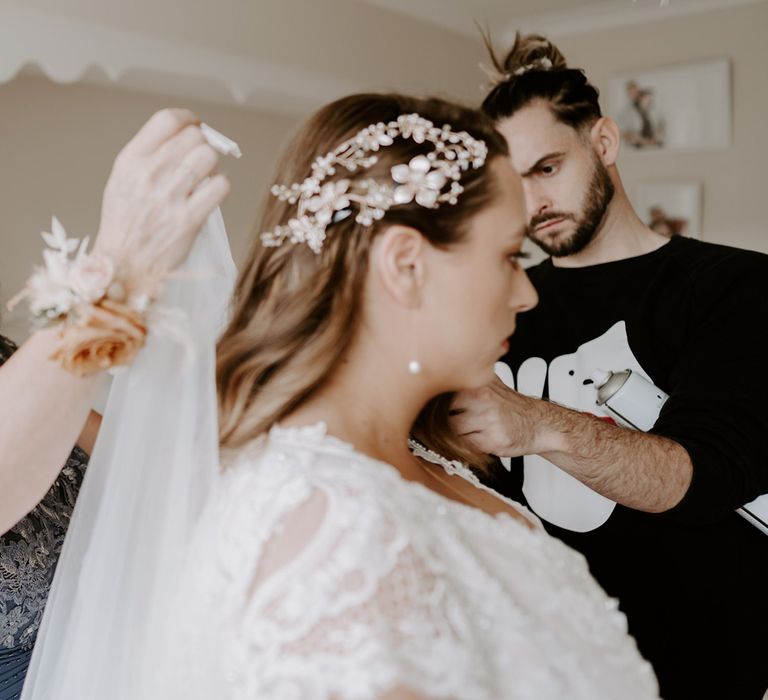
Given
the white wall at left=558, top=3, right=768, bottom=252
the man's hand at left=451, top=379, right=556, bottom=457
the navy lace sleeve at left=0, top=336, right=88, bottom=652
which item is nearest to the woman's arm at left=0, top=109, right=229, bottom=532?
the navy lace sleeve at left=0, top=336, right=88, bottom=652

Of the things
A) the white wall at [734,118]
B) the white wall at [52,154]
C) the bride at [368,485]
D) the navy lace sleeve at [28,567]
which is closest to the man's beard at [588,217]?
the bride at [368,485]

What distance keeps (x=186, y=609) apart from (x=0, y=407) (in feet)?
0.89

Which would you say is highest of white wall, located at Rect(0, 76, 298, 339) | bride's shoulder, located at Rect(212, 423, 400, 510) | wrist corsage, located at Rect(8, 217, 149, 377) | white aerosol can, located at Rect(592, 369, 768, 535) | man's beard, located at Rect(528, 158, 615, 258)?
white wall, located at Rect(0, 76, 298, 339)

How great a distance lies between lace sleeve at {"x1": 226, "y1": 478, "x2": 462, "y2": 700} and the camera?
2.40 feet

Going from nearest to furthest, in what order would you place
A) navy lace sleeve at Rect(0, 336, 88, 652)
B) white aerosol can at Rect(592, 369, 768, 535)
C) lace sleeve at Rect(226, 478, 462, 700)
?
lace sleeve at Rect(226, 478, 462, 700) → navy lace sleeve at Rect(0, 336, 88, 652) → white aerosol can at Rect(592, 369, 768, 535)

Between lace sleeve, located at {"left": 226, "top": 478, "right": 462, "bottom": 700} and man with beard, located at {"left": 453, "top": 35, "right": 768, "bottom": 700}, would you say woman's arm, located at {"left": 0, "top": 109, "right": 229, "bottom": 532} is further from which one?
man with beard, located at {"left": 453, "top": 35, "right": 768, "bottom": 700}

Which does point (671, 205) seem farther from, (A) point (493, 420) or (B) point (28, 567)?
(B) point (28, 567)

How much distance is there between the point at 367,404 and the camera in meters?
0.98

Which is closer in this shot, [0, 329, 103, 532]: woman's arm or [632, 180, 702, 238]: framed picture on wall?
[0, 329, 103, 532]: woman's arm

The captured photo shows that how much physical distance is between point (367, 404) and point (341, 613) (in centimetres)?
28

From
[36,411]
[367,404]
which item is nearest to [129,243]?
[36,411]

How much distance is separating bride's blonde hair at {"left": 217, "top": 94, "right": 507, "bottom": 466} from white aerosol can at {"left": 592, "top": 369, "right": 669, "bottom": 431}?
2.50ft

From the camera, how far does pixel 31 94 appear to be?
11.3 ft

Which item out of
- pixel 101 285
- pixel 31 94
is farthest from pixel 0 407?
pixel 31 94
